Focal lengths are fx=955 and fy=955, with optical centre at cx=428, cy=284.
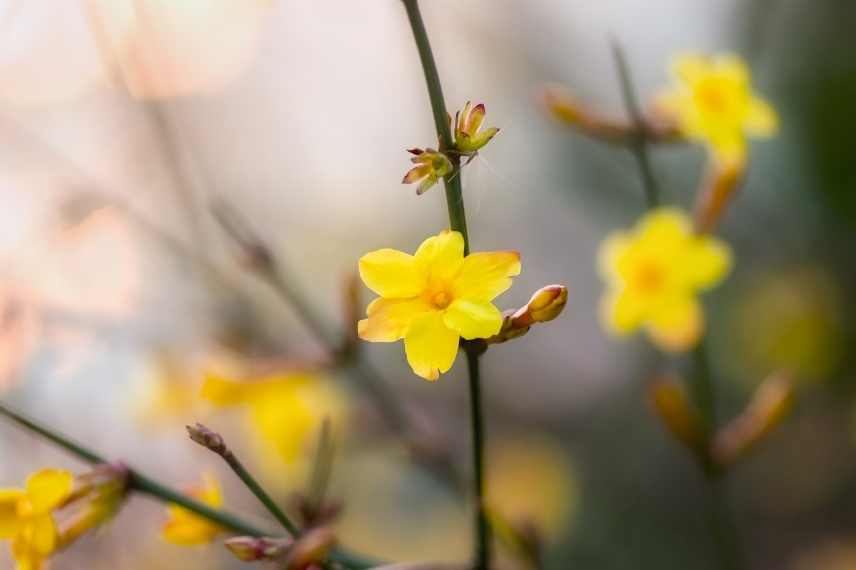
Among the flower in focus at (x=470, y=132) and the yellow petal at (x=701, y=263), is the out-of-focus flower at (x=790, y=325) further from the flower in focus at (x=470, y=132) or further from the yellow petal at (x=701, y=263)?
the flower in focus at (x=470, y=132)

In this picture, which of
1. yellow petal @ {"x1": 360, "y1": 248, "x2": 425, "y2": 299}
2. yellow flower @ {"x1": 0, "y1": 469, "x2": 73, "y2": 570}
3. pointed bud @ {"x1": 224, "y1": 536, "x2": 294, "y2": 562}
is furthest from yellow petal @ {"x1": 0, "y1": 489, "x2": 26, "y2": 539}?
yellow petal @ {"x1": 360, "y1": 248, "x2": 425, "y2": 299}

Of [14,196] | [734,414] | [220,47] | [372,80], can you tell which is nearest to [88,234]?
[14,196]

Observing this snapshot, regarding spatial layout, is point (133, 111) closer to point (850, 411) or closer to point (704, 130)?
point (704, 130)

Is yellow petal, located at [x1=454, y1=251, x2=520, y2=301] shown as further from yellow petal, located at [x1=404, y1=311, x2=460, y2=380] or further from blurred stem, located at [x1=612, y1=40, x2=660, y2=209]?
blurred stem, located at [x1=612, y1=40, x2=660, y2=209]

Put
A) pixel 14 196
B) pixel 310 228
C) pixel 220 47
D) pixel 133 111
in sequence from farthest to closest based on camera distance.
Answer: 1. pixel 310 228
2. pixel 220 47
3. pixel 133 111
4. pixel 14 196

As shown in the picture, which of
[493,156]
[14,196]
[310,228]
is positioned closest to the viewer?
[14,196]

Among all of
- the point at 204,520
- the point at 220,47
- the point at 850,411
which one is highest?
the point at 220,47
